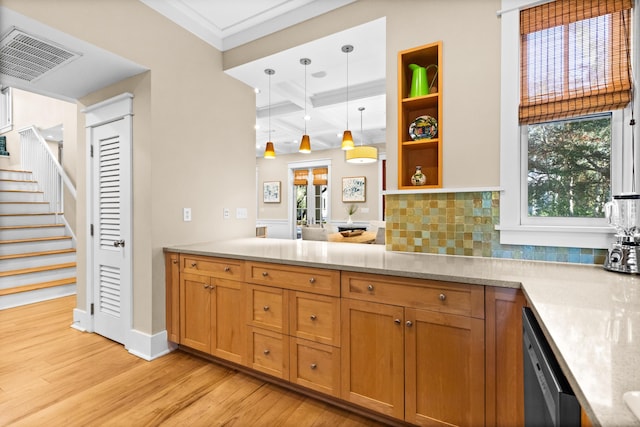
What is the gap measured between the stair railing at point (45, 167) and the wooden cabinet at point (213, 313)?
12.9 feet

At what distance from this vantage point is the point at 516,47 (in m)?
1.90

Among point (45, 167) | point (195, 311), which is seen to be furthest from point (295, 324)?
point (45, 167)

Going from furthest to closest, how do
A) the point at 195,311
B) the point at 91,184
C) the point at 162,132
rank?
the point at 91,184, the point at 162,132, the point at 195,311

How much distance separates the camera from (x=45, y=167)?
221 inches

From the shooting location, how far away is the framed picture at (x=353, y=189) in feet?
24.1

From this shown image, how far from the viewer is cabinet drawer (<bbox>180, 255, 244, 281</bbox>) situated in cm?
223

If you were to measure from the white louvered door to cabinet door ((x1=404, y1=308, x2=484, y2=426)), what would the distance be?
2.35 m

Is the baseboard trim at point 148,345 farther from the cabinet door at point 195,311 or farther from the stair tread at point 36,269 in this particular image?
the stair tread at point 36,269

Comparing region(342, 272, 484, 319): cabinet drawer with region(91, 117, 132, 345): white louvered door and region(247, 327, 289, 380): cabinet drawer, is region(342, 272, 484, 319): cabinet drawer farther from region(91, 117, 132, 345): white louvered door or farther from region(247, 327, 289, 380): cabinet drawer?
region(91, 117, 132, 345): white louvered door

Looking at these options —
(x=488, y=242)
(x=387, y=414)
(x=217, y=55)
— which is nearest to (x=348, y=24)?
(x=217, y=55)

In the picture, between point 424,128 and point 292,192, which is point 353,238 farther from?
point 292,192

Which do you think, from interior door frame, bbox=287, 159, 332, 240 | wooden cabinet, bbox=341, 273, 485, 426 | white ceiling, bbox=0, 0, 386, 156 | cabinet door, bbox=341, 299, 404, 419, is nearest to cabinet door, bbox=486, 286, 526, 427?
wooden cabinet, bbox=341, 273, 485, 426

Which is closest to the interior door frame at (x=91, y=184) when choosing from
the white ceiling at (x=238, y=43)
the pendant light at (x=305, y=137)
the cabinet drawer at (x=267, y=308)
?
the white ceiling at (x=238, y=43)

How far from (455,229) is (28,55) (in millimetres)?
3282
